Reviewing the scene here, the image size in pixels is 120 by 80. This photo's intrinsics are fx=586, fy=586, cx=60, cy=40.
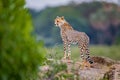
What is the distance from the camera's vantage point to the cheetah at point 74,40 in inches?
489

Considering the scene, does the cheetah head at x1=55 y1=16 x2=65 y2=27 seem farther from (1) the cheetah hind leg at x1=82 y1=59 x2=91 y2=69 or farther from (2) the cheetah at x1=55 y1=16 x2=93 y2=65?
(1) the cheetah hind leg at x1=82 y1=59 x2=91 y2=69

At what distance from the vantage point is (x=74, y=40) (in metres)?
12.8

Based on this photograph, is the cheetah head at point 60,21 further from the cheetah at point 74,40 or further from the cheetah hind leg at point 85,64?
the cheetah hind leg at point 85,64

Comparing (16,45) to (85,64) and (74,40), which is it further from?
(74,40)

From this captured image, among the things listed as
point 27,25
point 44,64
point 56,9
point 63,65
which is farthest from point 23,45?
point 56,9

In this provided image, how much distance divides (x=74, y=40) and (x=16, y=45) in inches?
236

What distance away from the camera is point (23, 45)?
22.7 feet

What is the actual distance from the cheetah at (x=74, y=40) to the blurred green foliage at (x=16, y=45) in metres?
5.06

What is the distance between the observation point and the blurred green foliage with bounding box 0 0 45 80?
266 inches

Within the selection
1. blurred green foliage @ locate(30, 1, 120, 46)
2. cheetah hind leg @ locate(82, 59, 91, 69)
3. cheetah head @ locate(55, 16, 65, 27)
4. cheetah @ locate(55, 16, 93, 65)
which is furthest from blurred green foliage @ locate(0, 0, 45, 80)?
blurred green foliage @ locate(30, 1, 120, 46)

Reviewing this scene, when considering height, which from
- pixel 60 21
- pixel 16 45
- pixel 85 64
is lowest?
pixel 85 64

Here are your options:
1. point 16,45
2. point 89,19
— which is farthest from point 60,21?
point 89,19

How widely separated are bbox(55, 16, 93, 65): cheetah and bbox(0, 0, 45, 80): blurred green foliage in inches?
199

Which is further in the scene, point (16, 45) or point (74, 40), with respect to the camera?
point (74, 40)
